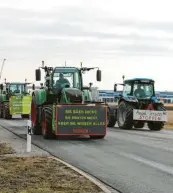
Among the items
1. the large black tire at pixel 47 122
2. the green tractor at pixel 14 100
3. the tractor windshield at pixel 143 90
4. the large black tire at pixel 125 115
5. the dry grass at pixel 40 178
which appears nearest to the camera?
the dry grass at pixel 40 178

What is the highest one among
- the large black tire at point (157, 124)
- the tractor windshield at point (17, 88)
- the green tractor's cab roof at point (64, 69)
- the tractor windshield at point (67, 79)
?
the green tractor's cab roof at point (64, 69)

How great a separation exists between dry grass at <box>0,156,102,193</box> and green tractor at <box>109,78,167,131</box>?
13178 millimetres

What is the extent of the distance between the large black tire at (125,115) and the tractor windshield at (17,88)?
14608 millimetres

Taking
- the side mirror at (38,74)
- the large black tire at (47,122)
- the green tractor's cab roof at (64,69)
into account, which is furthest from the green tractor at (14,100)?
the large black tire at (47,122)

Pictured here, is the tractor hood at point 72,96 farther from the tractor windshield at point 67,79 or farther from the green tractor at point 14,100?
the green tractor at point 14,100

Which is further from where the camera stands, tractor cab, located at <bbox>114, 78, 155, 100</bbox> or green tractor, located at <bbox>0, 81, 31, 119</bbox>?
green tractor, located at <bbox>0, 81, 31, 119</bbox>

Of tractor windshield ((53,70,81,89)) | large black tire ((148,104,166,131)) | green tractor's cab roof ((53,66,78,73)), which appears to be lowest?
large black tire ((148,104,166,131))

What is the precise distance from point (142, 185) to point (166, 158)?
400cm

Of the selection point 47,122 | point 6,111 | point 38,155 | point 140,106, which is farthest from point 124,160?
point 6,111

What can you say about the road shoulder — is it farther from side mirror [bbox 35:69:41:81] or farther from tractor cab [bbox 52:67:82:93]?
tractor cab [bbox 52:67:82:93]

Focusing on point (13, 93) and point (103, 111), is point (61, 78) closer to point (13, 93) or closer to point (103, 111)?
point (103, 111)

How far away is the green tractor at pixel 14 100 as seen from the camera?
120 feet

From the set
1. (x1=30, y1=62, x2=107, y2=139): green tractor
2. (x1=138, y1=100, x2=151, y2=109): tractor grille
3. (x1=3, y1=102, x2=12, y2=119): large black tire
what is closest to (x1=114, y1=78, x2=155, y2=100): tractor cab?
(x1=138, y1=100, x2=151, y2=109): tractor grille

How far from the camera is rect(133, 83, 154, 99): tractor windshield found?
26.0 metres
